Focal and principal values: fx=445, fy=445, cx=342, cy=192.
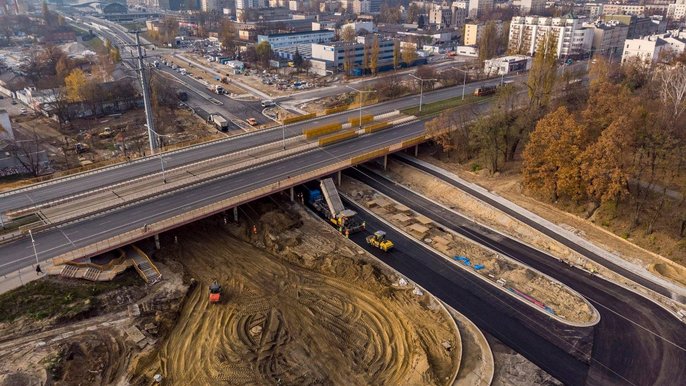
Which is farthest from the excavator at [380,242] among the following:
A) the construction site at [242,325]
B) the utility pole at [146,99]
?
the utility pole at [146,99]

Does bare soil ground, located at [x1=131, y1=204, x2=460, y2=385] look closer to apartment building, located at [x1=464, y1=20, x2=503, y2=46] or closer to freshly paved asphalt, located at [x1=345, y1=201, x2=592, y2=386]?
freshly paved asphalt, located at [x1=345, y1=201, x2=592, y2=386]

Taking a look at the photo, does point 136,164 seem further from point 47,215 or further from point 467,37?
point 467,37

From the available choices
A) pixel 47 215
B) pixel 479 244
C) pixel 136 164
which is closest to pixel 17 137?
pixel 136 164

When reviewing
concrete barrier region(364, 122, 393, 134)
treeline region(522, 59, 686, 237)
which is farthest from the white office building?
treeline region(522, 59, 686, 237)

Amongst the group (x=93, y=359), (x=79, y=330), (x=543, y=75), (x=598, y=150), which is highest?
(x=543, y=75)

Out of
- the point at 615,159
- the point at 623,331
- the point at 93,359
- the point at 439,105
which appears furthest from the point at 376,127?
the point at 93,359

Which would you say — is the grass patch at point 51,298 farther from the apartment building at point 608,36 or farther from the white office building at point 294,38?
the apartment building at point 608,36

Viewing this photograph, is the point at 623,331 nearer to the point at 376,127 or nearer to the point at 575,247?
the point at 575,247

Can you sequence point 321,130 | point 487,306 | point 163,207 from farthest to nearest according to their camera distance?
point 321,130 → point 163,207 → point 487,306
